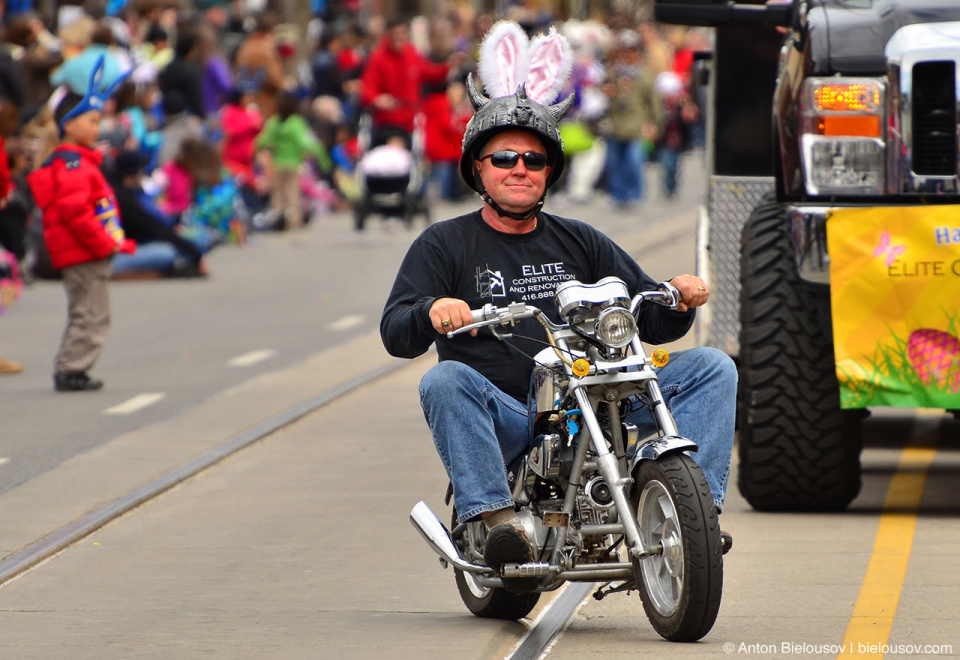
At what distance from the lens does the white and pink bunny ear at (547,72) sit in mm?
5816

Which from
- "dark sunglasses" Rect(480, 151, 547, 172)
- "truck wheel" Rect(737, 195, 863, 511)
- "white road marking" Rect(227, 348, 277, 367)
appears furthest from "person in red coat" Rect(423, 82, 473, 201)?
"dark sunglasses" Rect(480, 151, 547, 172)

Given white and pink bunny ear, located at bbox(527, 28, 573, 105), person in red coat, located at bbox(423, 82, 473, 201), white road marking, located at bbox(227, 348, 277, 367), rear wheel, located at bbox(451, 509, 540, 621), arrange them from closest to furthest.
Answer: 1. rear wheel, located at bbox(451, 509, 540, 621)
2. white and pink bunny ear, located at bbox(527, 28, 573, 105)
3. white road marking, located at bbox(227, 348, 277, 367)
4. person in red coat, located at bbox(423, 82, 473, 201)

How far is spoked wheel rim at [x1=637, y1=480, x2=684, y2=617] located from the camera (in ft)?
16.3

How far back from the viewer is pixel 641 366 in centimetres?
513

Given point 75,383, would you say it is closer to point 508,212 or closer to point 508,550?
point 508,212

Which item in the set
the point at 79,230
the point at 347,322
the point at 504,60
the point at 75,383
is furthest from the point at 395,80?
the point at 504,60

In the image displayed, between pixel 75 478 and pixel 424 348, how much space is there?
10.5ft

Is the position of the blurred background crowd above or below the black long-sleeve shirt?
below

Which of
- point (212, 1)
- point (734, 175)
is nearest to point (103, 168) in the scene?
point (734, 175)

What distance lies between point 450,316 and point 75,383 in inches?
240

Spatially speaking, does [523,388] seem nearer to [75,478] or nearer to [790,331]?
[790,331]

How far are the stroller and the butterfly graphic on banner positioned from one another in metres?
13.6

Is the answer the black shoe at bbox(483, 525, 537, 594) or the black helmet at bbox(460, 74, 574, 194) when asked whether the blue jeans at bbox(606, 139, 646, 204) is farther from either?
the black shoe at bbox(483, 525, 537, 594)

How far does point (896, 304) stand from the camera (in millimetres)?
6938
